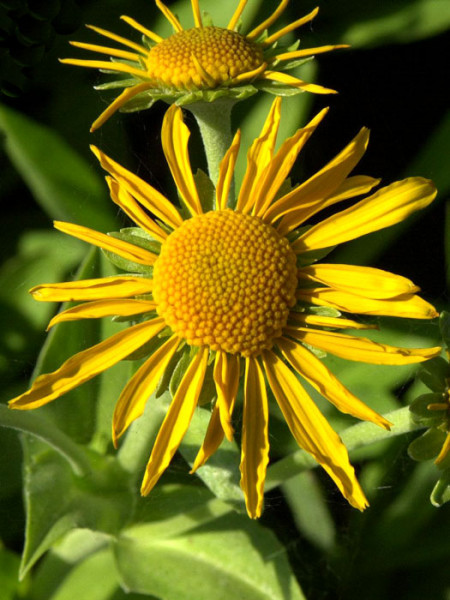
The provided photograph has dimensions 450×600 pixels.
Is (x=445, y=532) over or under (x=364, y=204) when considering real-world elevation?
under

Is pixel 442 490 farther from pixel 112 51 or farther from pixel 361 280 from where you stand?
pixel 112 51

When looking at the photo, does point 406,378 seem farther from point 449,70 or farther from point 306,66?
point 449,70

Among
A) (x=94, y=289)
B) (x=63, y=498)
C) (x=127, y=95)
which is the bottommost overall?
(x=63, y=498)

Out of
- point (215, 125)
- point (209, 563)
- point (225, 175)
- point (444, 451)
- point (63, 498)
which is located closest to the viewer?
point (444, 451)

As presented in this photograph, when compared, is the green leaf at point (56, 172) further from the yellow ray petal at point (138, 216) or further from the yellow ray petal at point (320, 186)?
the yellow ray petal at point (320, 186)

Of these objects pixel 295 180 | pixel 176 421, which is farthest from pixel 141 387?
pixel 295 180

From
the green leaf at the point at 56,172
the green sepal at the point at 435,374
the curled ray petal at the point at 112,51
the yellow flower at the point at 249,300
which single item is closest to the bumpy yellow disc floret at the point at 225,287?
the yellow flower at the point at 249,300

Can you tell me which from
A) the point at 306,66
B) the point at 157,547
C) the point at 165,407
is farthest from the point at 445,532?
the point at 306,66
